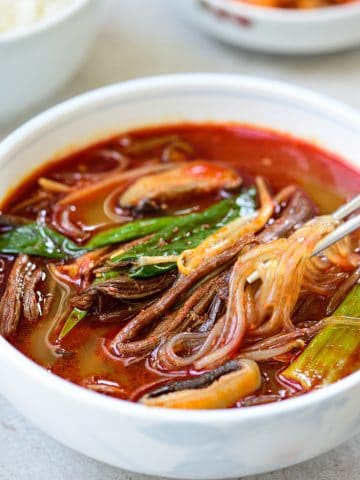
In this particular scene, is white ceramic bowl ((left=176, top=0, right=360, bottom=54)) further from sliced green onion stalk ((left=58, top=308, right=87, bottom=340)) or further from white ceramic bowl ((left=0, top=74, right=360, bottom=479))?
white ceramic bowl ((left=0, top=74, right=360, bottom=479))

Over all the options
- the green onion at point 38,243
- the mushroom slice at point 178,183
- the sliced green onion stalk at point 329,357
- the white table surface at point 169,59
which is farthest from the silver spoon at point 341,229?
the white table surface at point 169,59

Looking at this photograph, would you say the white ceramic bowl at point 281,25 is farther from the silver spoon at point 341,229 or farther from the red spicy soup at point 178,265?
the silver spoon at point 341,229

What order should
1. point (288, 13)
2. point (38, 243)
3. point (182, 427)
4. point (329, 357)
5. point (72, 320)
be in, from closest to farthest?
point (182, 427), point (329, 357), point (72, 320), point (38, 243), point (288, 13)

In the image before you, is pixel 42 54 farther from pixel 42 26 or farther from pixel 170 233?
pixel 170 233

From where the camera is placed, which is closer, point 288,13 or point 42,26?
point 42,26

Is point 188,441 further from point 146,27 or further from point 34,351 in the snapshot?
point 146,27

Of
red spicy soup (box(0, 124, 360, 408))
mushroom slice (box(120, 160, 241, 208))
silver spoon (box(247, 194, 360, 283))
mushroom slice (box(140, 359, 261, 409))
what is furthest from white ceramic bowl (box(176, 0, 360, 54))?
mushroom slice (box(140, 359, 261, 409))

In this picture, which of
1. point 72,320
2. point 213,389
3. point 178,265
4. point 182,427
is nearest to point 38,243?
point 72,320
